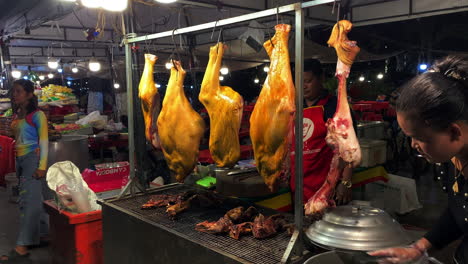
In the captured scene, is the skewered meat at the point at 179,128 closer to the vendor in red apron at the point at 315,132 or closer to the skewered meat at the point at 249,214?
the skewered meat at the point at 249,214

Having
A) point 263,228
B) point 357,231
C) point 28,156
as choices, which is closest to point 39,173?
point 28,156

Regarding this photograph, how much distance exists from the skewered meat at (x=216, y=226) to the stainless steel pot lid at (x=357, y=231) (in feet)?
A: 1.93

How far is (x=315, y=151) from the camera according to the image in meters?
2.77

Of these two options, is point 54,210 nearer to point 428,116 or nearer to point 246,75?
point 428,116

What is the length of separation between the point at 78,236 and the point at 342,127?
8.93ft

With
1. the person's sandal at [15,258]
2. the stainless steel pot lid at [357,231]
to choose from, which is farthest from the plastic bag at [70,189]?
the stainless steel pot lid at [357,231]

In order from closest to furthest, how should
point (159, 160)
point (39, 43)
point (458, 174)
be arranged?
1. point (458, 174)
2. point (159, 160)
3. point (39, 43)

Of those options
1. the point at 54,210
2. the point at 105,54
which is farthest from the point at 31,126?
the point at 105,54

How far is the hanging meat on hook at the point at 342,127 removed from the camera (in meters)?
1.92

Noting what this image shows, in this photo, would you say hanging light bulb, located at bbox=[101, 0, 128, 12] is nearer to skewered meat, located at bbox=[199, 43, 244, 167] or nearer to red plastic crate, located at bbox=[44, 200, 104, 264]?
skewered meat, located at bbox=[199, 43, 244, 167]

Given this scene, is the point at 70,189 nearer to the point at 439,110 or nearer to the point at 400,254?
the point at 400,254

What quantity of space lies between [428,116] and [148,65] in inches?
94.4

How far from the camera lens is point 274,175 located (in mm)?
2217

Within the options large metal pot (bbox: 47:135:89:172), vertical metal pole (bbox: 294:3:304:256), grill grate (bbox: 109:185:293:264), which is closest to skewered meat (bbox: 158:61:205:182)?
grill grate (bbox: 109:185:293:264)
